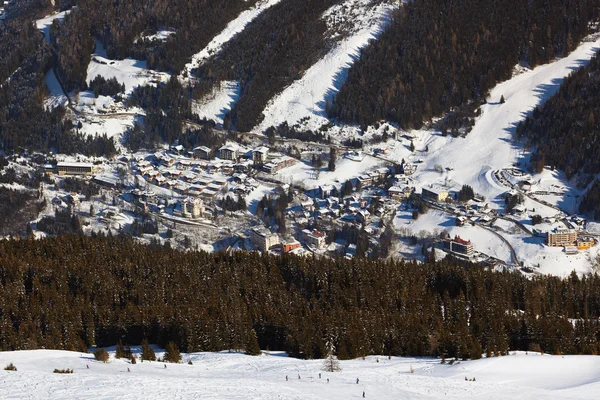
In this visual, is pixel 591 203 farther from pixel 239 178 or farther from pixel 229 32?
pixel 229 32

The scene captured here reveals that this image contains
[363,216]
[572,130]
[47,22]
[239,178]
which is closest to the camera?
[363,216]

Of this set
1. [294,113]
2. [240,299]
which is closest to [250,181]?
[294,113]

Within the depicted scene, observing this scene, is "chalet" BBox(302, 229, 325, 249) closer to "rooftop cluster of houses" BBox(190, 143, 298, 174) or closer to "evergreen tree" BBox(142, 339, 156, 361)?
"rooftop cluster of houses" BBox(190, 143, 298, 174)

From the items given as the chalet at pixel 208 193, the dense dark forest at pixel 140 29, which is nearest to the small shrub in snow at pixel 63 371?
the chalet at pixel 208 193

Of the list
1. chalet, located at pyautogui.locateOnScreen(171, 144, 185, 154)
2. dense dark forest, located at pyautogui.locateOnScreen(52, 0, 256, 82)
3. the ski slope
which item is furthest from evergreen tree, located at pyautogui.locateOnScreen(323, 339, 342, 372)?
dense dark forest, located at pyautogui.locateOnScreen(52, 0, 256, 82)

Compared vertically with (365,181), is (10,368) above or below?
below

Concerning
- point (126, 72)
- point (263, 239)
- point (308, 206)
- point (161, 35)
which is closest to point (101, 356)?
point (263, 239)
